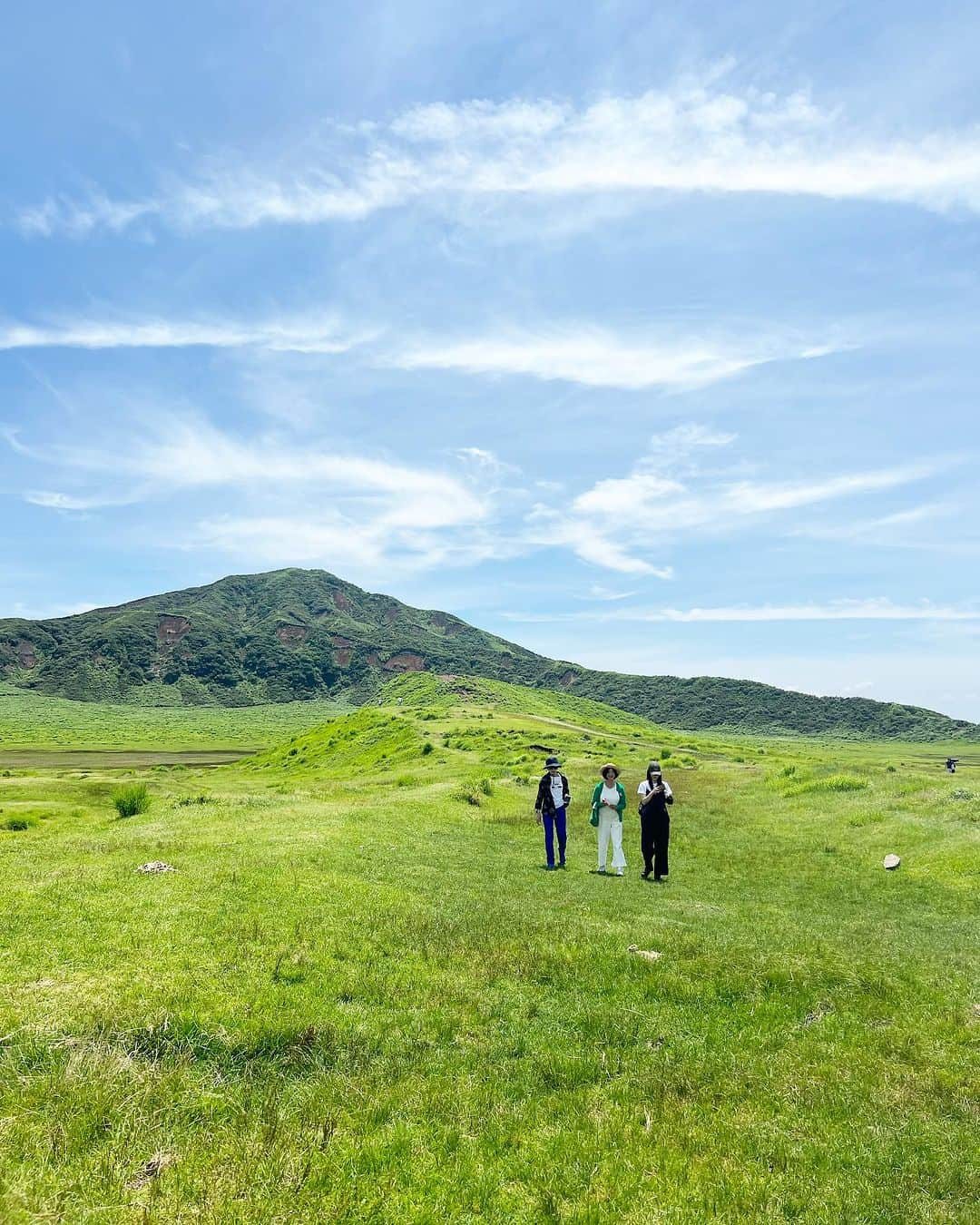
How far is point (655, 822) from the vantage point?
2334 centimetres

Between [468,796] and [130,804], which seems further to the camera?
[468,796]

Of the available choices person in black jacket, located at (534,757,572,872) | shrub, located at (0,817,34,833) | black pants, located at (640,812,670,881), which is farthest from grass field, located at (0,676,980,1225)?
shrub, located at (0,817,34,833)

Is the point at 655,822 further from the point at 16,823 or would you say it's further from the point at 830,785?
the point at 16,823

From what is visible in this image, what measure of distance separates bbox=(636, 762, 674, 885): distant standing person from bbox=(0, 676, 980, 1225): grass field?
3.62 ft

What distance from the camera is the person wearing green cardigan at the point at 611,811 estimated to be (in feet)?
76.9

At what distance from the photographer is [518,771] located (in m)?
59.0

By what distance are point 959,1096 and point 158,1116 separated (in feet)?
35.1

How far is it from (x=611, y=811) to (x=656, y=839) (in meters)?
1.76

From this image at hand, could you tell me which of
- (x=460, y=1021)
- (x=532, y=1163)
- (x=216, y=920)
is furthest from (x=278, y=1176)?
(x=216, y=920)

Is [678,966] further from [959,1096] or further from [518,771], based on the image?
[518,771]

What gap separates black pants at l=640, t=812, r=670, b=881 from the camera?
2333 cm

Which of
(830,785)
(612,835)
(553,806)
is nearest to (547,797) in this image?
Answer: (553,806)

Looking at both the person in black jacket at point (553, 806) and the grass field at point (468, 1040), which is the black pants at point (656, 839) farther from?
the person in black jacket at point (553, 806)

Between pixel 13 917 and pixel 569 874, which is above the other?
pixel 13 917
